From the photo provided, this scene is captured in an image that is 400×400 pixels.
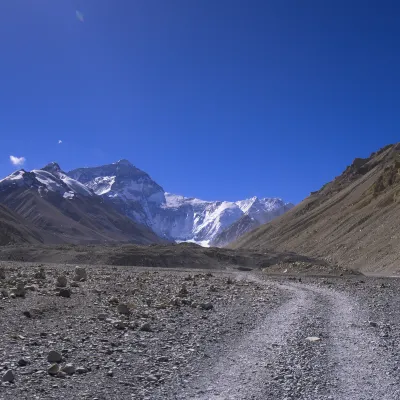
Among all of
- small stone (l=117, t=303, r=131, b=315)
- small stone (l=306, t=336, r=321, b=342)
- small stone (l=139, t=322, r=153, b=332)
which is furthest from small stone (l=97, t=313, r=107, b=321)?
small stone (l=306, t=336, r=321, b=342)

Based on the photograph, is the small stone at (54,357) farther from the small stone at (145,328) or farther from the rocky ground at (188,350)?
the small stone at (145,328)

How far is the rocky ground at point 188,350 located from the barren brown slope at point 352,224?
157 ft

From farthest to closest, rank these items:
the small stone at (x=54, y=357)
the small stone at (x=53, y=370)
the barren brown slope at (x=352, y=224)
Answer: the barren brown slope at (x=352, y=224)
the small stone at (x=54, y=357)
the small stone at (x=53, y=370)

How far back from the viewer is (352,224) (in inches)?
4181

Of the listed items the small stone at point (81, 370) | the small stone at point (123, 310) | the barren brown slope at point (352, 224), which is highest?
the barren brown slope at point (352, 224)

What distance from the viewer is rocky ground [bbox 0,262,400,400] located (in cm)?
861

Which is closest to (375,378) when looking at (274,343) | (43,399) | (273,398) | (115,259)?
(273,398)

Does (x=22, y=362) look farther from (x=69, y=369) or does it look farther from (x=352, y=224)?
(x=352, y=224)

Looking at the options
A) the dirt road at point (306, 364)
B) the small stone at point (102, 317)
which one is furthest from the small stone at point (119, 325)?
the dirt road at point (306, 364)

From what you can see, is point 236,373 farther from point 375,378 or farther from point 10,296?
point 10,296

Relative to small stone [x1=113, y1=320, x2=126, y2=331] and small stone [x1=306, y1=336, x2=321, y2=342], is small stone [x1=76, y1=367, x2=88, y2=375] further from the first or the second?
small stone [x1=306, y1=336, x2=321, y2=342]

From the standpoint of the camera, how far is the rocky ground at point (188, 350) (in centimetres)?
861

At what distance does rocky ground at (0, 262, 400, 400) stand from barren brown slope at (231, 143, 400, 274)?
4785cm

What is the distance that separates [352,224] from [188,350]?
101069 millimetres
